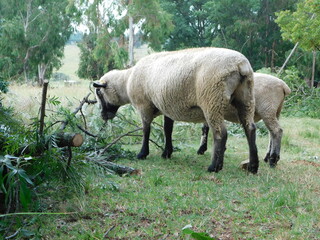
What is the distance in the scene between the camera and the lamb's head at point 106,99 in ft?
27.4

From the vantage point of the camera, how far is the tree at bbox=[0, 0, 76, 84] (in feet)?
121

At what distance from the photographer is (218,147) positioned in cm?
628

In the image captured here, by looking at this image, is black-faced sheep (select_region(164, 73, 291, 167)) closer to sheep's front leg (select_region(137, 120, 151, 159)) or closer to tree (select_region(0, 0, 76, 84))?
sheep's front leg (select_region(137, 120, 151, 159))

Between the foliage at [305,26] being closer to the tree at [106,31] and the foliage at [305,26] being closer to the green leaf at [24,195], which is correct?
the green leaf at [24,195]

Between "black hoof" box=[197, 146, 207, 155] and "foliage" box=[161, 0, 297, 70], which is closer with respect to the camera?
"black hoof" box=[197, 146, 207, 155]

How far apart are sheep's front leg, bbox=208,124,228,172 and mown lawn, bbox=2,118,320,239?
6.1 inches

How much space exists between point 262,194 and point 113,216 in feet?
6.30

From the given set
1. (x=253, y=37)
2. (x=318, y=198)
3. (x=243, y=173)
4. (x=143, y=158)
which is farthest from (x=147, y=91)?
(x=253, y=37)

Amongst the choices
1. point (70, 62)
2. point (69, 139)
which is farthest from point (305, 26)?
point (70, 62)

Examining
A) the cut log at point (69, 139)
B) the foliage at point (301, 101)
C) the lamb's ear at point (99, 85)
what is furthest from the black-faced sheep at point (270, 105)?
the foliage at point (301, 101)

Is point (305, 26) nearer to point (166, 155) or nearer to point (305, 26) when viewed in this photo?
point (305, 26)

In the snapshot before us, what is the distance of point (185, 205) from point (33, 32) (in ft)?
Result: 120

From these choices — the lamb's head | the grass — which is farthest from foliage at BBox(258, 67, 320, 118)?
the grass

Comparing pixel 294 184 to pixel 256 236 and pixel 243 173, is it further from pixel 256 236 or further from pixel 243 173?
pixel 256 236
